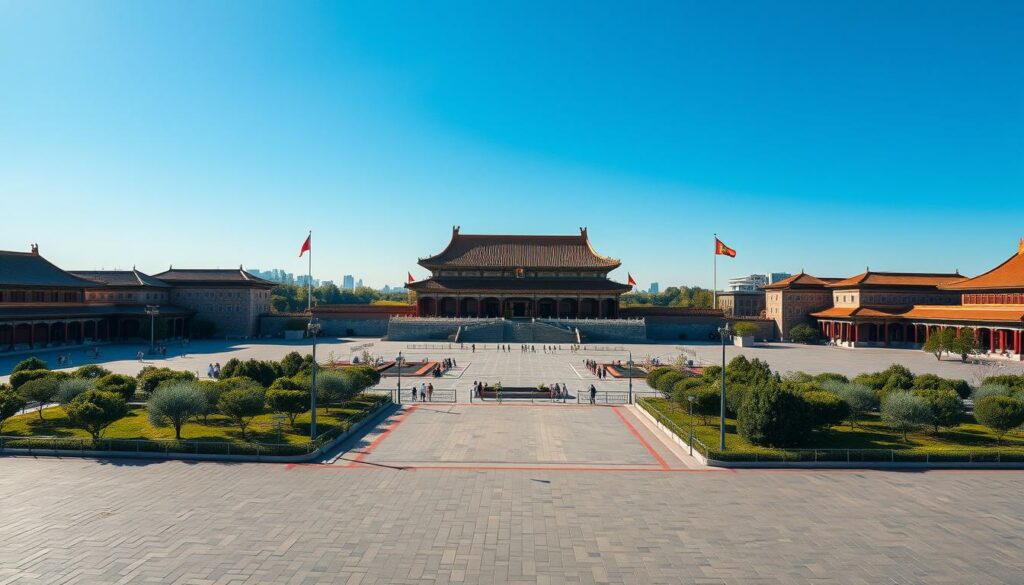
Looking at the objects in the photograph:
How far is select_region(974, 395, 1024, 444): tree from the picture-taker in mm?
18938

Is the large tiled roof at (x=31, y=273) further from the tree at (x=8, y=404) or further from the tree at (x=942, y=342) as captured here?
the tree at (x=942, y=342)

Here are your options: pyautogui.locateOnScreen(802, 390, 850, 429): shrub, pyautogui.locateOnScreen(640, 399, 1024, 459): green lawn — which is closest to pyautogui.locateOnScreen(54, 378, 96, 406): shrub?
pyautogui.locateOnScreen(640, 399, 1024, 459): green lawn

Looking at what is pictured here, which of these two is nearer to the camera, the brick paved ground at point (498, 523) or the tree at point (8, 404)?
the brick paved ground at point (498, 523)

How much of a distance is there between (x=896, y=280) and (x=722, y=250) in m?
20.4

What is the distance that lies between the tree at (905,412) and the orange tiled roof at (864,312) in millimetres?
44476

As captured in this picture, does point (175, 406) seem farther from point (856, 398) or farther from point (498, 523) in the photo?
point (856, 398)

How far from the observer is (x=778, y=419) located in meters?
18.3

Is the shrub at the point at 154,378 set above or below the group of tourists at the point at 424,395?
above

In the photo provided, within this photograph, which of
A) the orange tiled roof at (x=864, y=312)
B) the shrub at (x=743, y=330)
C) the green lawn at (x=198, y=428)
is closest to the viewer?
the green lawn at (x=198, y=428)

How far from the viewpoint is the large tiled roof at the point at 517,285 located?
66.2 meters

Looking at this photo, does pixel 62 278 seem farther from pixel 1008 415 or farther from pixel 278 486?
pixel 1008 415

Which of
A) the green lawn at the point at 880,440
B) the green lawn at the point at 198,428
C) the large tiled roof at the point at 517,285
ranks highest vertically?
the large tiled roof at the point at 517,285

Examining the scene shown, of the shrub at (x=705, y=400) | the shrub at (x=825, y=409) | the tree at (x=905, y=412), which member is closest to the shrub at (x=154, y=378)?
the shrub at (x=705, y=400)

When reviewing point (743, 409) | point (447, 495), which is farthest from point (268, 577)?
point (743, 409)
